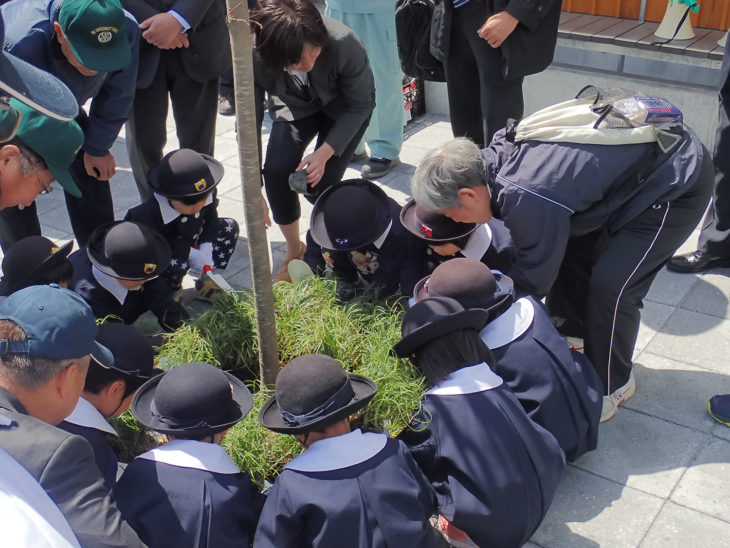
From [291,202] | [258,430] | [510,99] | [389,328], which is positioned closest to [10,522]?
[258,430]

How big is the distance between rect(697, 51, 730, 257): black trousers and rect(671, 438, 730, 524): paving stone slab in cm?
144

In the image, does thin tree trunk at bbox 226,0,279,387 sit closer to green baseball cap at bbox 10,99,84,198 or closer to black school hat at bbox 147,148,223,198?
green baseball cap at bbox 10,99,84,198

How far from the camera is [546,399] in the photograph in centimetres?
288

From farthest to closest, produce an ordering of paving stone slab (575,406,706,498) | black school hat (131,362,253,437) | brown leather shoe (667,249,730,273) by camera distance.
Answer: brown leather shoe (667,249,730,273) < paving stone slab (575,406,706,498) < black school hat (131,362,253,437)

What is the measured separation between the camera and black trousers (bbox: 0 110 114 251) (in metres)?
4.12

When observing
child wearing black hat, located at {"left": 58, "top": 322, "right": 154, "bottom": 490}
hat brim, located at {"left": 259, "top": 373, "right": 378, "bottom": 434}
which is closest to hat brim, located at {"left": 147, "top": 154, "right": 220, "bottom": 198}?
child wearing black hat, located at {"left": 58, "top": 322, "right": 154, "bottom": 490}

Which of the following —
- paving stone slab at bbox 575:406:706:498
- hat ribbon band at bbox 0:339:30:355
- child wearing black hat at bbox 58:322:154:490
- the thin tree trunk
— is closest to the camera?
hat ribbon band at bbox 0:339:30:355

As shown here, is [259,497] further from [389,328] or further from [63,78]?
[63,78]

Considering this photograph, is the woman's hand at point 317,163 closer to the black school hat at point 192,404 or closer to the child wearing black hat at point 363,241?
the child wearing black hat at point 363,241

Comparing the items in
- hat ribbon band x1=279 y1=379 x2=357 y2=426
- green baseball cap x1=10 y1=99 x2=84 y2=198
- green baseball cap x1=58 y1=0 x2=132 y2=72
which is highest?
green baseball cap x1=58 y1=0 x2=132 y2=72

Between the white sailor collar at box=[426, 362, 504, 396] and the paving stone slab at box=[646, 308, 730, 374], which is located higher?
the white sailor collar at box=[426, 362, 504, 396]

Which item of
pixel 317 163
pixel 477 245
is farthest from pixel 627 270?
pixel 317 163

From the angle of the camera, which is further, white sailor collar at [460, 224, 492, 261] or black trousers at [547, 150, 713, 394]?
white sailor collar at [460, 224, 492, 261]

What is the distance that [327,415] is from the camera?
2.41m
